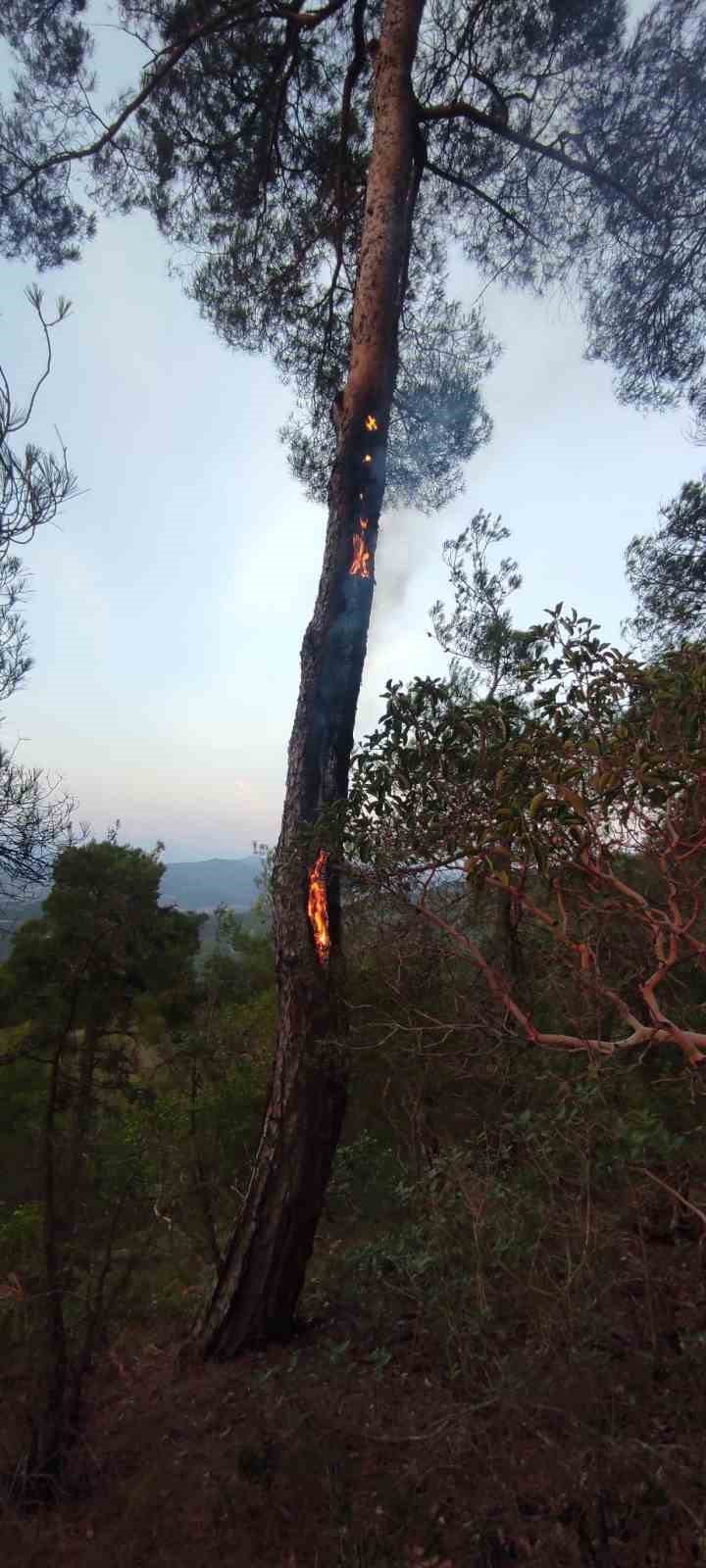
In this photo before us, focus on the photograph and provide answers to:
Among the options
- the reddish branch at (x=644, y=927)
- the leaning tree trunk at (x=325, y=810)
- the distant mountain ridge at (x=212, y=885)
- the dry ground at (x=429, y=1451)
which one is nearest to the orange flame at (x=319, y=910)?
the leaning tree trunk at (x=325, y=810)

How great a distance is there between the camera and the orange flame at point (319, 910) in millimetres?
4219

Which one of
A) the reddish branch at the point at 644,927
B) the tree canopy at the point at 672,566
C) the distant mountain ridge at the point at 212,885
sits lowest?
the reddish branch at the point at 644,927

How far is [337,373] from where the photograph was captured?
7.26 metres

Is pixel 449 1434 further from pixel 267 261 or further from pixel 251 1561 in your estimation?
pixel 267 261

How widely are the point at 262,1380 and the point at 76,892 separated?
17.4 ft

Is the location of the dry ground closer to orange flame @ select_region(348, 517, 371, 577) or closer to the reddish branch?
the reddish branch

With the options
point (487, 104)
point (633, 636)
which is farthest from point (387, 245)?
point (633, 636)

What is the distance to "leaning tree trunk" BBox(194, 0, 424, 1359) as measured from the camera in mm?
4004

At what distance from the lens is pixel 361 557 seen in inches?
186

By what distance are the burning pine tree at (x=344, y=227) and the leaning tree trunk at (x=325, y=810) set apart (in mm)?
14

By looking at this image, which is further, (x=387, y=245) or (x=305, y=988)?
(x=387, y=245)

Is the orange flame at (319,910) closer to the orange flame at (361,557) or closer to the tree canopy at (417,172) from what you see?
the orange flame at (361,557)

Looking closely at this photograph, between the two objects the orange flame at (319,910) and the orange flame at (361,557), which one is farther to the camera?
the orange flame at (361,557)

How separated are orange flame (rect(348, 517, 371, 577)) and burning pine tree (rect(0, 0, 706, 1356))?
0.04ft
